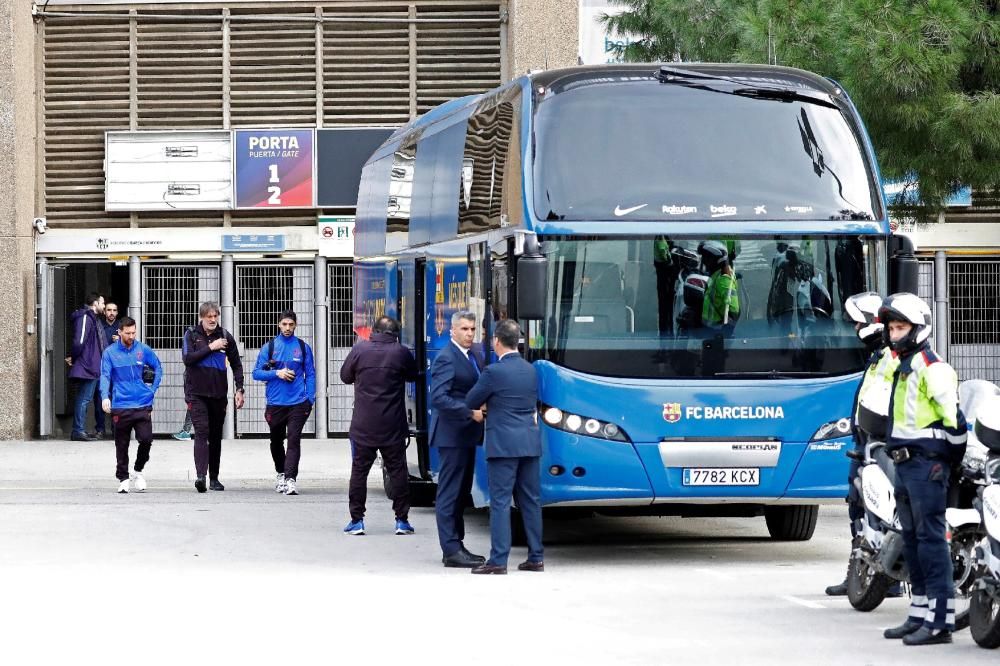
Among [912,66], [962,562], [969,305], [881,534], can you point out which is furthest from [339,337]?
[962,562]

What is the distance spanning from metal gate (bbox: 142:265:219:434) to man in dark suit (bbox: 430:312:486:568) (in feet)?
41.1

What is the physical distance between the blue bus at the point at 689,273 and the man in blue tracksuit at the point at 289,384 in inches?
208

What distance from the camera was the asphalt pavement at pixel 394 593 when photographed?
28.8 ft

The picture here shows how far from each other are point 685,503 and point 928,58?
5716 mm

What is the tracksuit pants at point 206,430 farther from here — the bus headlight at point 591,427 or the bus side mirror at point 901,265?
the bus side mirror at point 901,265

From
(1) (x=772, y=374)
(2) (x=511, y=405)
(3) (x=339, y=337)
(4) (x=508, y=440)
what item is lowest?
(4) (x=508, y=440)

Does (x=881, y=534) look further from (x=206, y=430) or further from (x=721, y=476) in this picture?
(x=206, y=430)

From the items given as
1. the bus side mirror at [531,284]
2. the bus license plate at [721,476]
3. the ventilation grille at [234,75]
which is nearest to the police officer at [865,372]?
the bus license plate at [721,476]

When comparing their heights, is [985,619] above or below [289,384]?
below

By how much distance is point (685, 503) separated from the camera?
12.5m

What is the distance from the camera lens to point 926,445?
9133 mm

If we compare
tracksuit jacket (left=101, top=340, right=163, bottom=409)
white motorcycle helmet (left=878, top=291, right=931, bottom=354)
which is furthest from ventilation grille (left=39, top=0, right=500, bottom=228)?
white motorcycle helmet (left=878, top=291, right=931, bottom=354)

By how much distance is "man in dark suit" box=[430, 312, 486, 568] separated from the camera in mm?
12578

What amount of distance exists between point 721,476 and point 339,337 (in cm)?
1337
